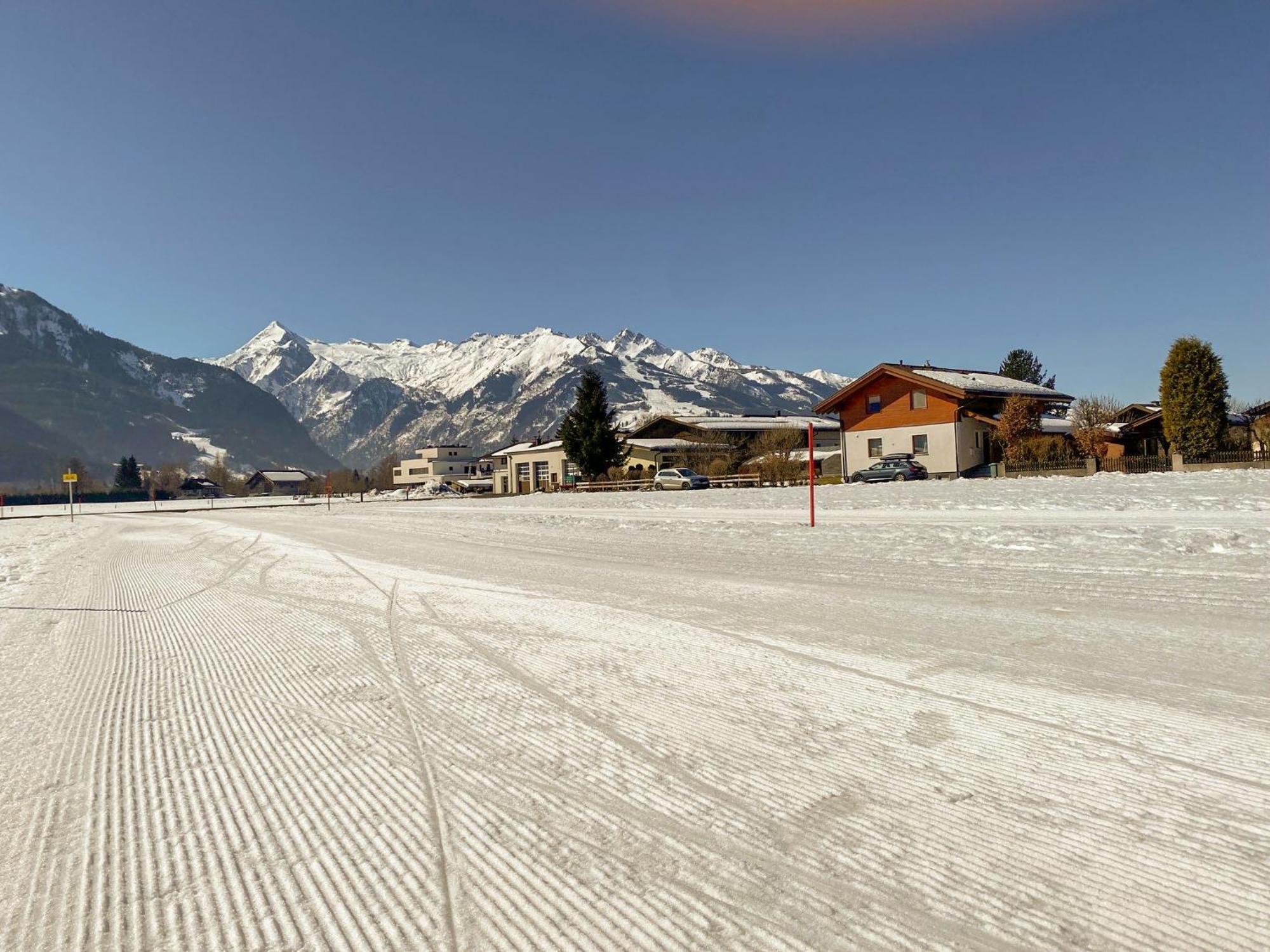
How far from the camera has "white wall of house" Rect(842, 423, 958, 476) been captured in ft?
136

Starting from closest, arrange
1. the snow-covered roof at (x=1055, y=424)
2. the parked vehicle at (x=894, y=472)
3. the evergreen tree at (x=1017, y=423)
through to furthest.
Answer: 1. the parked vehicle at (x=894, y=472)
2. the evergreen tree at (x=1017, y=423)
3. the snow-covered roof at (x=1055, y=424)

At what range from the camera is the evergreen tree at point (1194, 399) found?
3659 centimetres

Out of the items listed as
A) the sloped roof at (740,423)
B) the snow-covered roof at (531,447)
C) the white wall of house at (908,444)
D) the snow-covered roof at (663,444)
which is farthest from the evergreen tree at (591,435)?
the snow-covered roof at (531,447)

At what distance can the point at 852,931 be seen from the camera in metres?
1.91

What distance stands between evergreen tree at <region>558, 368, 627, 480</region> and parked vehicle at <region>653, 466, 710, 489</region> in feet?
30.3

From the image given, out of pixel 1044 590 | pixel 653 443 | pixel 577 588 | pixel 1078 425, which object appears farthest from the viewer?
pixel 653 443

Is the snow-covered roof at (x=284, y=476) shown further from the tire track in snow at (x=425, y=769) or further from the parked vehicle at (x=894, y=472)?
the tire track in snow at (x=425, y=769)

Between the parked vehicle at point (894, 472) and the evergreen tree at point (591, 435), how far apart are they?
22173 millimetres

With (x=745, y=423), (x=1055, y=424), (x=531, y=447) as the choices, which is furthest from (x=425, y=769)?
(x=531, y=447)

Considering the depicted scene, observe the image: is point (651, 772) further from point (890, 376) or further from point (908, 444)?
point (890, 376)

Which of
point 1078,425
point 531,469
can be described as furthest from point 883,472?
point 531,469

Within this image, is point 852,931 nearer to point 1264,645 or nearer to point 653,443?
point 1264,645

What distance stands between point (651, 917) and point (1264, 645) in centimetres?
522

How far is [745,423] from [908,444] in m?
33.8
